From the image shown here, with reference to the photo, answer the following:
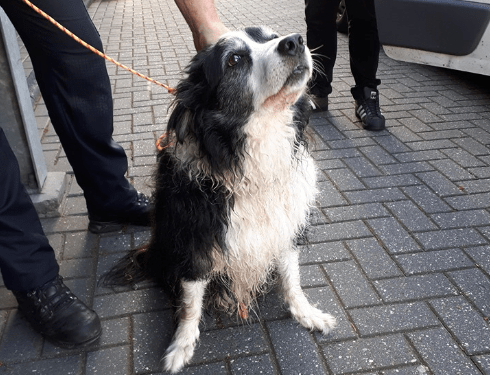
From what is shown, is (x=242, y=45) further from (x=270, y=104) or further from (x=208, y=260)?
(x=208, y=260)

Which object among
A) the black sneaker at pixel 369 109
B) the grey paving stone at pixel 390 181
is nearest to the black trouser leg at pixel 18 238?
the grey paving stone at pixel 390 181

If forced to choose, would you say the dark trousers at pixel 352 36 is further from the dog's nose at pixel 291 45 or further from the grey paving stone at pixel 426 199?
the dog's nose at pixel 291 45

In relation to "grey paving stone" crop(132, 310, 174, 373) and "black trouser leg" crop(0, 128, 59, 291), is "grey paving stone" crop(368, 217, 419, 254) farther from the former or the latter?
"black trouser leg" crop(0, 128, 59, 291)

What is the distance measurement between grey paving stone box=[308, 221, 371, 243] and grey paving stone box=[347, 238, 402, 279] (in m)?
0.07

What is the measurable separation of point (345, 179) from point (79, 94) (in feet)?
6.64

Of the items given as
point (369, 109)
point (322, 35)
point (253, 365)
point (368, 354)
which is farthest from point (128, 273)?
point (322, 35)

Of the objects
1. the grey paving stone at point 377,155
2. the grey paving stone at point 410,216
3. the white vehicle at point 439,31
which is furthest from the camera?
the white vehicle at point 439,31

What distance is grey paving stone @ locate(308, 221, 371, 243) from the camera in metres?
3.00

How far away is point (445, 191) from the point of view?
11.3ft

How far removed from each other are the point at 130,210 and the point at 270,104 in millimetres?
1480

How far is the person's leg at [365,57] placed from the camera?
165 inches

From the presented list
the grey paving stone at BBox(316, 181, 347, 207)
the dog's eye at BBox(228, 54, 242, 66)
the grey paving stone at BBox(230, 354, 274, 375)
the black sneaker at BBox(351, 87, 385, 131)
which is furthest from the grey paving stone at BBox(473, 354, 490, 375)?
the black sneaker at BBox(351, 87, 385, 131)

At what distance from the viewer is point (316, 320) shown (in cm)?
233

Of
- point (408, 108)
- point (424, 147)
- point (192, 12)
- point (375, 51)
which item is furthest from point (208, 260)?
point (408, 108)
